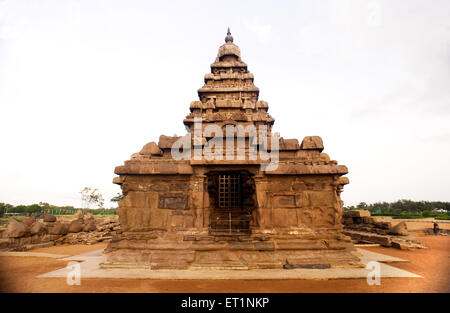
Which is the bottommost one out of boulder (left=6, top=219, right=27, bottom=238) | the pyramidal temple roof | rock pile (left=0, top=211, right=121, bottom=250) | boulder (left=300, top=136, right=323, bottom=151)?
rock pile (left=0, top=211, right=121, bottom=250)

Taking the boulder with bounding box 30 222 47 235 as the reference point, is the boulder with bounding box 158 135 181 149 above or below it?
above

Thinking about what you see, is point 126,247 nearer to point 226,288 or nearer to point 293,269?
point 226,288

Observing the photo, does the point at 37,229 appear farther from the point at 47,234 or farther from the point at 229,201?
the point at 229,201

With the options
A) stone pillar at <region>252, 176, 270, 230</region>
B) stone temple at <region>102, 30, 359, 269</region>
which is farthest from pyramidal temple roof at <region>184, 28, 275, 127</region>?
stone pillar at <region>252, 176, 270, 230</region>

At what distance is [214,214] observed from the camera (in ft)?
30.1

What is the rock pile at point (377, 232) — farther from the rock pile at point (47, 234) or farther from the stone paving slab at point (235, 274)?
the rock pile at point (47, 234)

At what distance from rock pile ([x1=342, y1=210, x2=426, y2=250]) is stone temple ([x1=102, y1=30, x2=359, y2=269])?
6.44 m

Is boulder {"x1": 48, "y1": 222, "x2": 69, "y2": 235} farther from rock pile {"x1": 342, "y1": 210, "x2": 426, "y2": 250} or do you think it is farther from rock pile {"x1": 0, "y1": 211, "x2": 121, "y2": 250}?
rock pile {"x1": 342, "y1": 210, "x2": 426, "y2": 250}

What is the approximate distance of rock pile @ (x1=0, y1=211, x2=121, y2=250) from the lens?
9596mm

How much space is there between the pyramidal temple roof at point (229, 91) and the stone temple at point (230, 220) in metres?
6.75

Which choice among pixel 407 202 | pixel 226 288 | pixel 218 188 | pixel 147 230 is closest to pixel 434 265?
pixel 226 288

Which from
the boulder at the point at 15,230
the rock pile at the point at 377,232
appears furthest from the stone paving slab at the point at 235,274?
the boulder at the point at 15,230

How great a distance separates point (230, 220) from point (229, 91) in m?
12.4

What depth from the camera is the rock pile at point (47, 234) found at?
9596 mm
